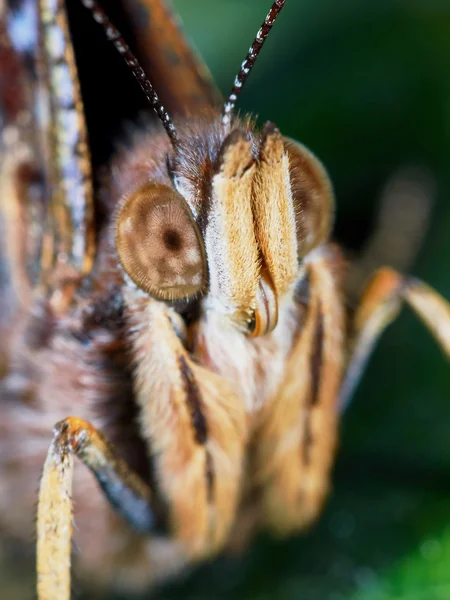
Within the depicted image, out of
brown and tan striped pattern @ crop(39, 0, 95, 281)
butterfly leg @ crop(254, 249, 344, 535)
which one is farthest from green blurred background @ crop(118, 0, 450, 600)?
brown and tan striped pattern @ crop(39, 0, 95, 281)

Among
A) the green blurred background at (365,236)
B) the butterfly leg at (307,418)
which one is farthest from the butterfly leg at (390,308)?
the green blurred background at (365,236)

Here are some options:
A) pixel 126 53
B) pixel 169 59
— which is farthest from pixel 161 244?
pixel 169 59

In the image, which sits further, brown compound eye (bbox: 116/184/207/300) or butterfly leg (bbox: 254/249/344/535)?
butterfly leg (bbox: 254/249/344/535)

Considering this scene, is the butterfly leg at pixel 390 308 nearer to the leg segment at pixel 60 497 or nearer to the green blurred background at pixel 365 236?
the green blurred background at pixel 365 236

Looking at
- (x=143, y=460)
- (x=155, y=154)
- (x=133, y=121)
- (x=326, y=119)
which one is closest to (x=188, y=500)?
(x=143, y=460)

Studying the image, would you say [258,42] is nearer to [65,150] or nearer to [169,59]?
[65,150]

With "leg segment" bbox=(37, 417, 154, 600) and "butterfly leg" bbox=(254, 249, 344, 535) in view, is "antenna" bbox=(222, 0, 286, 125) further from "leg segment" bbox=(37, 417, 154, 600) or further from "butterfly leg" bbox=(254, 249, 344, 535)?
"leg segment" bbox=(37, 417, 154, 600)
